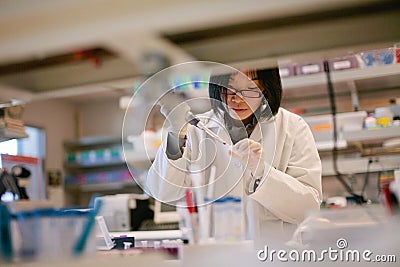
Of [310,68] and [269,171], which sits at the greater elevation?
[310,68]

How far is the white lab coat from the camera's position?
80cm

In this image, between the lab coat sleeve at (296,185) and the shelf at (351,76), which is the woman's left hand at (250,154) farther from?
the shelf at (351,76)

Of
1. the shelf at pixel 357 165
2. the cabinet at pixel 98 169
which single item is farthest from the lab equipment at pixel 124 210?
the shelf at pixel 357 165

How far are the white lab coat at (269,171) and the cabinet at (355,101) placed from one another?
37 mm

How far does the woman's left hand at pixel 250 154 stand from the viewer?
80cm

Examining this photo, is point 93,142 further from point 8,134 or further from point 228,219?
point 228,219

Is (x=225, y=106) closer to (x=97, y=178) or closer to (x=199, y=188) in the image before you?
(x=199, y=188)

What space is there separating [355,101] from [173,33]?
373 millimetres

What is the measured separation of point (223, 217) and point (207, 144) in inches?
4.9

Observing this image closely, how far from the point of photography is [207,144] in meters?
0.82

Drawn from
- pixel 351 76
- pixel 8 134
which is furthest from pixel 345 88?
pixel 8 134

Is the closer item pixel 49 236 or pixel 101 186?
pixel 49 236

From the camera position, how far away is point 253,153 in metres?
0.80

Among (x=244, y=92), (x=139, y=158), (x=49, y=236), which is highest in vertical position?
(x=244, y=92)
